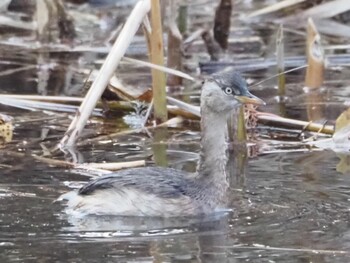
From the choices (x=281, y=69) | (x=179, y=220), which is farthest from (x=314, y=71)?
(x=179, y=220)

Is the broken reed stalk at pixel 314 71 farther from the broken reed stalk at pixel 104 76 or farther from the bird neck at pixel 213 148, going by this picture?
the bird neck at pixel 213 148

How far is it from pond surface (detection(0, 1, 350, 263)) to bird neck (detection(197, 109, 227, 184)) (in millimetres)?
196

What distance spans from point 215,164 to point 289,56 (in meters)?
5.14

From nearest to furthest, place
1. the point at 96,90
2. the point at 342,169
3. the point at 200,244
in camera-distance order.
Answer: the point at 200,244 < the point at 342,169 < the point at 96,90

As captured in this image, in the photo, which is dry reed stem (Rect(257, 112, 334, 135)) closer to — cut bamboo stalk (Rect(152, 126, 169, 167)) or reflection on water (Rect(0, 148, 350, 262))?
cut bamboo stalk (Rect(152, 126, 169, 167))

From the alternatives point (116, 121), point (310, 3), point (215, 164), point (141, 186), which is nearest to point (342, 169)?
point (215, 164)

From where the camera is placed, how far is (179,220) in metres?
6.45

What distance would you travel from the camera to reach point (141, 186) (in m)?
6.54

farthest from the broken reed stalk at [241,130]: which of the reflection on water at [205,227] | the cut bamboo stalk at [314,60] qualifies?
the cut bamboo stalk at [314,60]

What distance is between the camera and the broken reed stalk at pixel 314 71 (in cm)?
966

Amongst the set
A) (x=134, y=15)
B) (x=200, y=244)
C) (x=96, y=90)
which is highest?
(x=134, y=15)

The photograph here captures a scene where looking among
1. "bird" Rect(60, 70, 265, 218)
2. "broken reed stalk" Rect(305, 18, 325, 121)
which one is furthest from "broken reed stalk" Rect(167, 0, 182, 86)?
"bird" Rect(60, 70, 265, 218)

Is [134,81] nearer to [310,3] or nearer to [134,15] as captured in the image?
[134,15]

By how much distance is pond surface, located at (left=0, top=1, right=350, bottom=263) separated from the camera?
5621 millimetres
